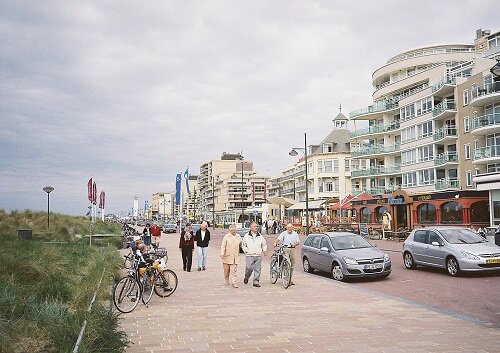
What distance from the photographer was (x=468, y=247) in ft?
50.1

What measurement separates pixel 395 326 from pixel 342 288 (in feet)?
15.2

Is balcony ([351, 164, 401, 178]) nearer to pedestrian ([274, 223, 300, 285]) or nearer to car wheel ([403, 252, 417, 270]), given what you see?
car wheel ([403, 252, 417, 270])

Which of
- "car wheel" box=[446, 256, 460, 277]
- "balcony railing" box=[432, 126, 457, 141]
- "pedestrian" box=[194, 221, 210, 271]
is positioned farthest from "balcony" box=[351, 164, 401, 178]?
"pedestrian" box=[194, 221, 210, 271]

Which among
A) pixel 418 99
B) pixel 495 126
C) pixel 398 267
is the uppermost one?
pixel 418 99

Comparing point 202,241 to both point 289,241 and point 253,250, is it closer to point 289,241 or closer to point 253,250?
point 289,241

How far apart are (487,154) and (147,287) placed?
3680 centimetres

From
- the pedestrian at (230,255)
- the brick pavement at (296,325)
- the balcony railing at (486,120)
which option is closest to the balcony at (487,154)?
the balcony railing at (486,120)

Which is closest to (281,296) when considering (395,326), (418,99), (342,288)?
(342,288)

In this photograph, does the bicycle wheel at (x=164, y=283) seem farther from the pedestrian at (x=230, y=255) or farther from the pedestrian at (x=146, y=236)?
the pedestrian at (x=146, y=236)

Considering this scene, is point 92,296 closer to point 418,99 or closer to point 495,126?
point 495,126

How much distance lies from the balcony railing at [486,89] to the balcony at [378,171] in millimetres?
16294

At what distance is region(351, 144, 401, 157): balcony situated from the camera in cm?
5891

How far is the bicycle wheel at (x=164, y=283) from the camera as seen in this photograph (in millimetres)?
11578

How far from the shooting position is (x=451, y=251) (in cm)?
1531
